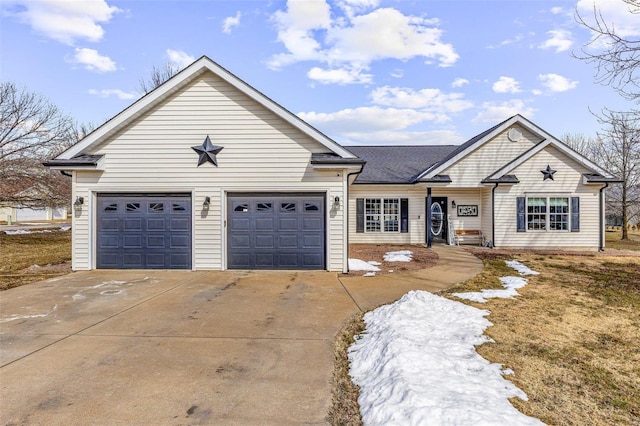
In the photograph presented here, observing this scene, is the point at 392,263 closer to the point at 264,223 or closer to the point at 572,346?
the point at 264,223

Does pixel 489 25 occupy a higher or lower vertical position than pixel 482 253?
higher

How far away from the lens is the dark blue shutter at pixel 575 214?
576 inches

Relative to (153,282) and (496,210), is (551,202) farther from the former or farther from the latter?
(153,282)

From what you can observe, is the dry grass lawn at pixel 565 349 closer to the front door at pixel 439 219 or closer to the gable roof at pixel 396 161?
the front door at pixel 439 219

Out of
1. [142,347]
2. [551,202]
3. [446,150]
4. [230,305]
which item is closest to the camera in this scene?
[142,347]

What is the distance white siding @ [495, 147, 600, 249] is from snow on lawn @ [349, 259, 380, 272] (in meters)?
7.50

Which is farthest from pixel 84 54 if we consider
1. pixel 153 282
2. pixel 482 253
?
pixel 482 253

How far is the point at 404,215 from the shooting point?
16547mm

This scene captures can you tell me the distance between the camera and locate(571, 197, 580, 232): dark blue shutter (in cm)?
1462

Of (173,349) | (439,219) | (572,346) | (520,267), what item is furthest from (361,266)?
(439,219)

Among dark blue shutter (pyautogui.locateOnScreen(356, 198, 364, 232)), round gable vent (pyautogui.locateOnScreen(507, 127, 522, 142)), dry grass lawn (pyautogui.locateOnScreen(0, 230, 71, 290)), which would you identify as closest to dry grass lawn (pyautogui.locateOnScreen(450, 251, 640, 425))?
dark blue shutter (pyautogui.locateOnScreen(356, 198, 364, 232))

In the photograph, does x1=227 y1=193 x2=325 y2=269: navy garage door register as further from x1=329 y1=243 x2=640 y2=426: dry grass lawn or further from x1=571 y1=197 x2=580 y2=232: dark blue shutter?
x1=571 y1=197 x2=580 y2=232: dark blue shutter

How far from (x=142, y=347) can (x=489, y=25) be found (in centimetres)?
1163

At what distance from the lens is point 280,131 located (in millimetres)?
9789
